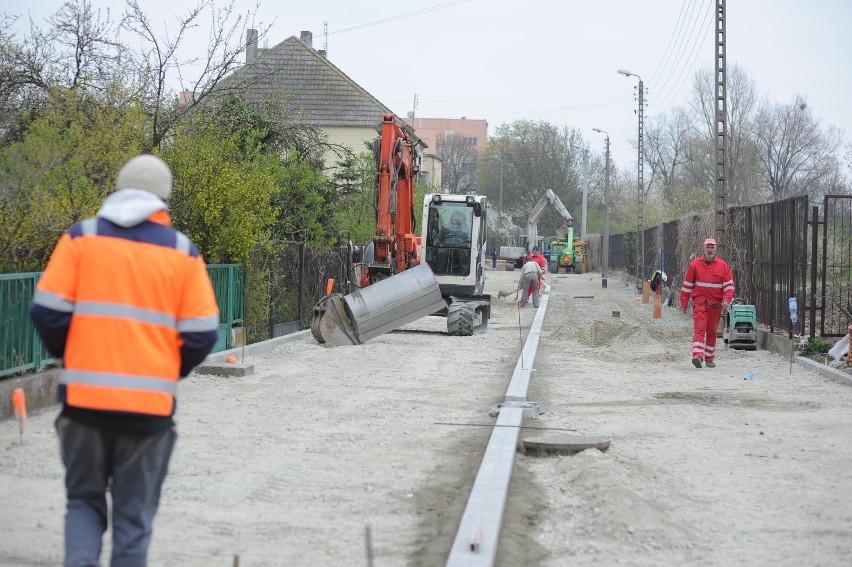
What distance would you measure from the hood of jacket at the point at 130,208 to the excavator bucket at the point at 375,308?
14.5m

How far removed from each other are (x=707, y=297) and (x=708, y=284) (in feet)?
0.65

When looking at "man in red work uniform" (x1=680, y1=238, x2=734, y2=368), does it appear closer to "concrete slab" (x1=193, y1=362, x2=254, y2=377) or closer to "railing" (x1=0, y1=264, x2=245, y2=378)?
"concrete slab" (x1=193, y1=362, x2=254, y2=377)

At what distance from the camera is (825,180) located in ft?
216

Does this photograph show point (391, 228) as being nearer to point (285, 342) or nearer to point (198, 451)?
point (285, 342)

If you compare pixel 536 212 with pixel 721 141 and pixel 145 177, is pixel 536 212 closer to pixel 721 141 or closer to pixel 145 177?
pixel 721 141

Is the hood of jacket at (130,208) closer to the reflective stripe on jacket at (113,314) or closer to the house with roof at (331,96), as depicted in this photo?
the reflective stripe on jacket at (113,314)

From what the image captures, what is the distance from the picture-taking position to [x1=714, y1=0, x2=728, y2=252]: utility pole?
24.0m

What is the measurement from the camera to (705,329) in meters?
16.5

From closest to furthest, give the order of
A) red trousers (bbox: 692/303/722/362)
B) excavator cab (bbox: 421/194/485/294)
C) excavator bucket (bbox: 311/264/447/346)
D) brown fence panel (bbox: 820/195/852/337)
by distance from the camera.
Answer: red trousers (bbox: 692/303/722/362) < brown fence panel (bbox: 820/195/852/337) < excavator bucket (bbox: 311/264/447/346) < excavator cab (bbox: 421/194/485/294)

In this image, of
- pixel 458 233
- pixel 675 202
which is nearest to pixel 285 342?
pixel 458 233

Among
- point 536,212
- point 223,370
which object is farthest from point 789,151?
point 223,370

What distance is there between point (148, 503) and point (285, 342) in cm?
1485

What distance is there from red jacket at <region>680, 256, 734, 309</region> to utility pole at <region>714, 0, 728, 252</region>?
721 cm

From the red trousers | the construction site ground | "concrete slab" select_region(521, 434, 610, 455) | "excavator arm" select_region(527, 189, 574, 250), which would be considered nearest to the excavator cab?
the red trousers
